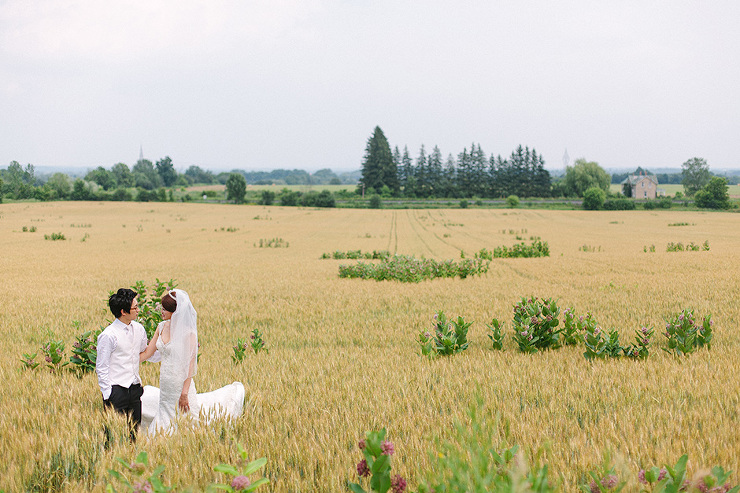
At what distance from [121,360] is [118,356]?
0.05 meters

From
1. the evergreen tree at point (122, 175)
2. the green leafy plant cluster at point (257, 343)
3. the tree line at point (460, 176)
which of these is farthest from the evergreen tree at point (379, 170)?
the green leafy plant cluster at point (257, 343)

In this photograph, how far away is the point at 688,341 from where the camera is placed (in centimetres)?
723

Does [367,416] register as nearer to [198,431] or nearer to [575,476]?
[198,431]

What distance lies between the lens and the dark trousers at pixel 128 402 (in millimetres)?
5012

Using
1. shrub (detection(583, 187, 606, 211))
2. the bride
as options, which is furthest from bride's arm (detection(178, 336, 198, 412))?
shrub (detection(583, 187, 606, 211))

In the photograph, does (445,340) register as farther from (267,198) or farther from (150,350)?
(267,198)

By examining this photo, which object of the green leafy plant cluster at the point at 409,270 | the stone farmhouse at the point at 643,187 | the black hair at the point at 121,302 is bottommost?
the green leafy plant cluster at the point at 409,270

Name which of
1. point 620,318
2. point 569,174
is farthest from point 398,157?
point 620,318

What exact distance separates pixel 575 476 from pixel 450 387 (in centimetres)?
240

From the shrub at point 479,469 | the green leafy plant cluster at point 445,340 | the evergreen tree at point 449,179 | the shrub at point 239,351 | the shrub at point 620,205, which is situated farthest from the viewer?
the evergreen tree at point 449,179

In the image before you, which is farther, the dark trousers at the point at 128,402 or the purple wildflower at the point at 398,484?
the dark trousers at the point at 128,402

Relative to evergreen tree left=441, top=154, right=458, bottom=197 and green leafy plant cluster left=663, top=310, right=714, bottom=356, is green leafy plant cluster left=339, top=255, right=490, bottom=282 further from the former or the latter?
evergreen tree left=441, top=154, right=458, bottom=197

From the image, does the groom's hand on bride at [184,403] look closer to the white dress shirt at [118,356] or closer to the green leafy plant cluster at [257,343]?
the white dress shirt at [118,356]

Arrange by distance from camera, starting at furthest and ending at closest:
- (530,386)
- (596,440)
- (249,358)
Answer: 1. (249,358)
2. (530,386)
3. (596,440)
